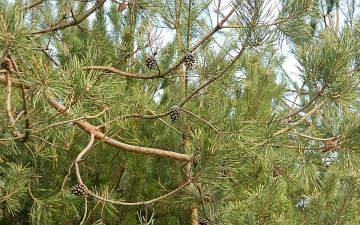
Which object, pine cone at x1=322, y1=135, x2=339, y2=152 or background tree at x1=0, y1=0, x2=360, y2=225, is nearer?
background tree at x1=0, y1=0, x2=360, y2=225

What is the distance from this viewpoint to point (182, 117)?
218 cm

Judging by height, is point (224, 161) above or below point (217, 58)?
below

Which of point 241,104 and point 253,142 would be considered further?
point 241,104

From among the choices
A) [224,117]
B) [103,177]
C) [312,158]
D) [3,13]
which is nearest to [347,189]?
[312,158]

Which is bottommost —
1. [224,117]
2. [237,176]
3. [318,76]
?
[237,176]

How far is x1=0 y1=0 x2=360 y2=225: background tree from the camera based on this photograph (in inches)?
49.7

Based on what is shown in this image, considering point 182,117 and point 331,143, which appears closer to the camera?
point 331,143

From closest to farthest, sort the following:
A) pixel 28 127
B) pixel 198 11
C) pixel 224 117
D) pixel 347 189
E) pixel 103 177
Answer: pixel 28 127, pixel 224 117, pixel 347 189, pixel 103 177, pixel 198 11

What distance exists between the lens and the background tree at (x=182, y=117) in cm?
126

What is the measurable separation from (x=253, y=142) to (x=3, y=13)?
73 centimetres

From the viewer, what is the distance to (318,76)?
53.1 inches

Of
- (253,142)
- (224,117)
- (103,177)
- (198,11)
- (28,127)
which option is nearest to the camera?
(28,127)

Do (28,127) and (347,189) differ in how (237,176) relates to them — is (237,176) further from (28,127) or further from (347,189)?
(28,127)

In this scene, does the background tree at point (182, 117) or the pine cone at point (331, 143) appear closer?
the background tree at point (182, 117)
